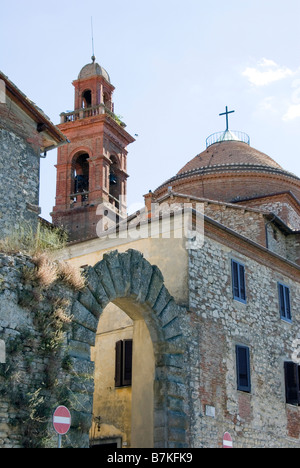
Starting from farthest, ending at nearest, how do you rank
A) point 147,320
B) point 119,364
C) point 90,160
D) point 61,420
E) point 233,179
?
1. point 90,160
2. point 233,179
3. point 119,364
4. point 147,320
5. point 61,420

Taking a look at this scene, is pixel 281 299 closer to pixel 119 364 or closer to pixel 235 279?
pixel 235 279

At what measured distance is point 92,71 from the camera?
37719mm

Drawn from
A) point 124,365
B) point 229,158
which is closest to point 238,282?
point 124,365

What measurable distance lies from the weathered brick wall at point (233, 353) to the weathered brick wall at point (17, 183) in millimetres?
4163

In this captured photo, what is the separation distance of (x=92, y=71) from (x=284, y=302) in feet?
76.3

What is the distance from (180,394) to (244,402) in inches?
101

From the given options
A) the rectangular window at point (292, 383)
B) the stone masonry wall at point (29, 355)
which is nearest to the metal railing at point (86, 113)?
the rectangular window at point (292, 383)

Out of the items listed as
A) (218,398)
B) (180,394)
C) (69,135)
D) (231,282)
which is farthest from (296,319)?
(69,135)

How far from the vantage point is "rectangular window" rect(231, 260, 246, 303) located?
16625 millimetres

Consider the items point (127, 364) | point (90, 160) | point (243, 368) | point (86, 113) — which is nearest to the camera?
point (127, 364)

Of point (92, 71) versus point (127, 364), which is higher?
point (92, 71)

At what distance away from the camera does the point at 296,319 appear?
19156 mm

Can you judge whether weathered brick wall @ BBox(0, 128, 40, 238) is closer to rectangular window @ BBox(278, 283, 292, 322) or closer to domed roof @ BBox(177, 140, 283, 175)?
rectangular window @ BBox(278, 283, 292, 322)
